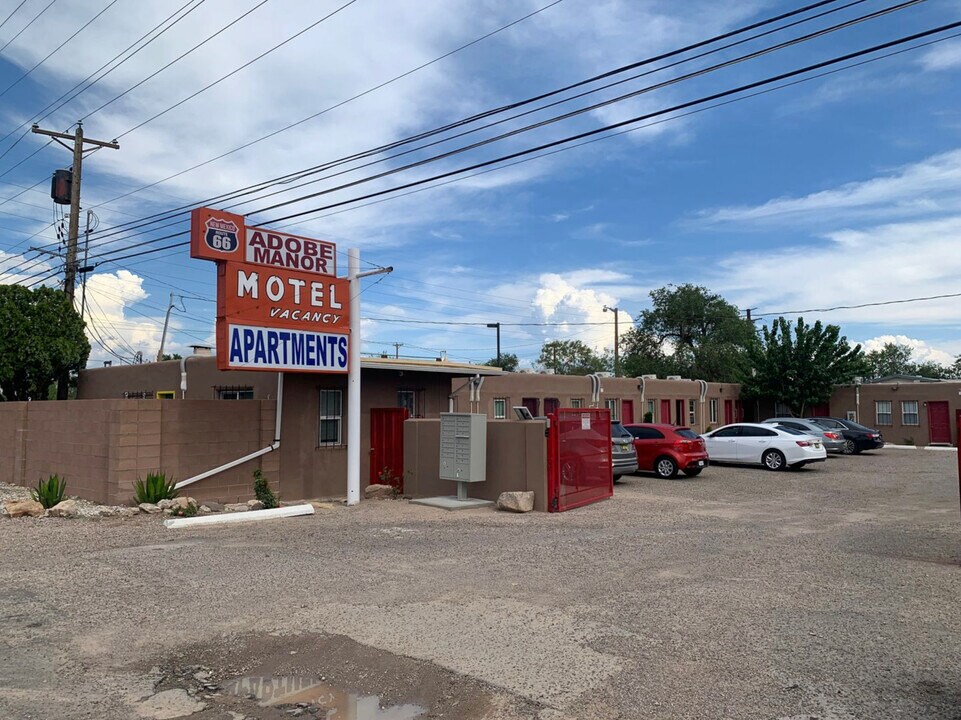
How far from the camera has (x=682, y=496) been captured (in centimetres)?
1658

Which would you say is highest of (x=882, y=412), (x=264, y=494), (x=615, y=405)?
(x=615, y=405)

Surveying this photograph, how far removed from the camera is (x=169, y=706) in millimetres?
5082

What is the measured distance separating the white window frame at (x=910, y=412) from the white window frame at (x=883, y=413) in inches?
20.1

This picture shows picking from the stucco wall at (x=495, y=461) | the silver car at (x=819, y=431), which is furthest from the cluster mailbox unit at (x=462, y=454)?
the silver car at (x=819, y=431)

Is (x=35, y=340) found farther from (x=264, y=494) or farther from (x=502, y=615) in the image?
(x=502, y=615)

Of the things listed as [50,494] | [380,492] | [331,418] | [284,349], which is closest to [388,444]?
[331,418]

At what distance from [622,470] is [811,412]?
28.0m

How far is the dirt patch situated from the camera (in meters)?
4.99

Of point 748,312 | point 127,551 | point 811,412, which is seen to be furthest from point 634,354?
point 127,551

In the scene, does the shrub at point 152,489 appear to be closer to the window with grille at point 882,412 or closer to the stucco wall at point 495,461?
the stucco wall at point 495,461

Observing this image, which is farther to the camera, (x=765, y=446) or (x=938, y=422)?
(x=938, y=422)

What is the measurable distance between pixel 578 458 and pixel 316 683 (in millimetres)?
9602

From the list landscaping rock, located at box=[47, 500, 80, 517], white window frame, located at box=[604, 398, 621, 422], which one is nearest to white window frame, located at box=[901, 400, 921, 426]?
white window frame, located at box=[604, 398, 621, 422]

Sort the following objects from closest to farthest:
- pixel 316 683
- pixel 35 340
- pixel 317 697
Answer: pixel 317 697
pixel 316 683
pixel 35 340
